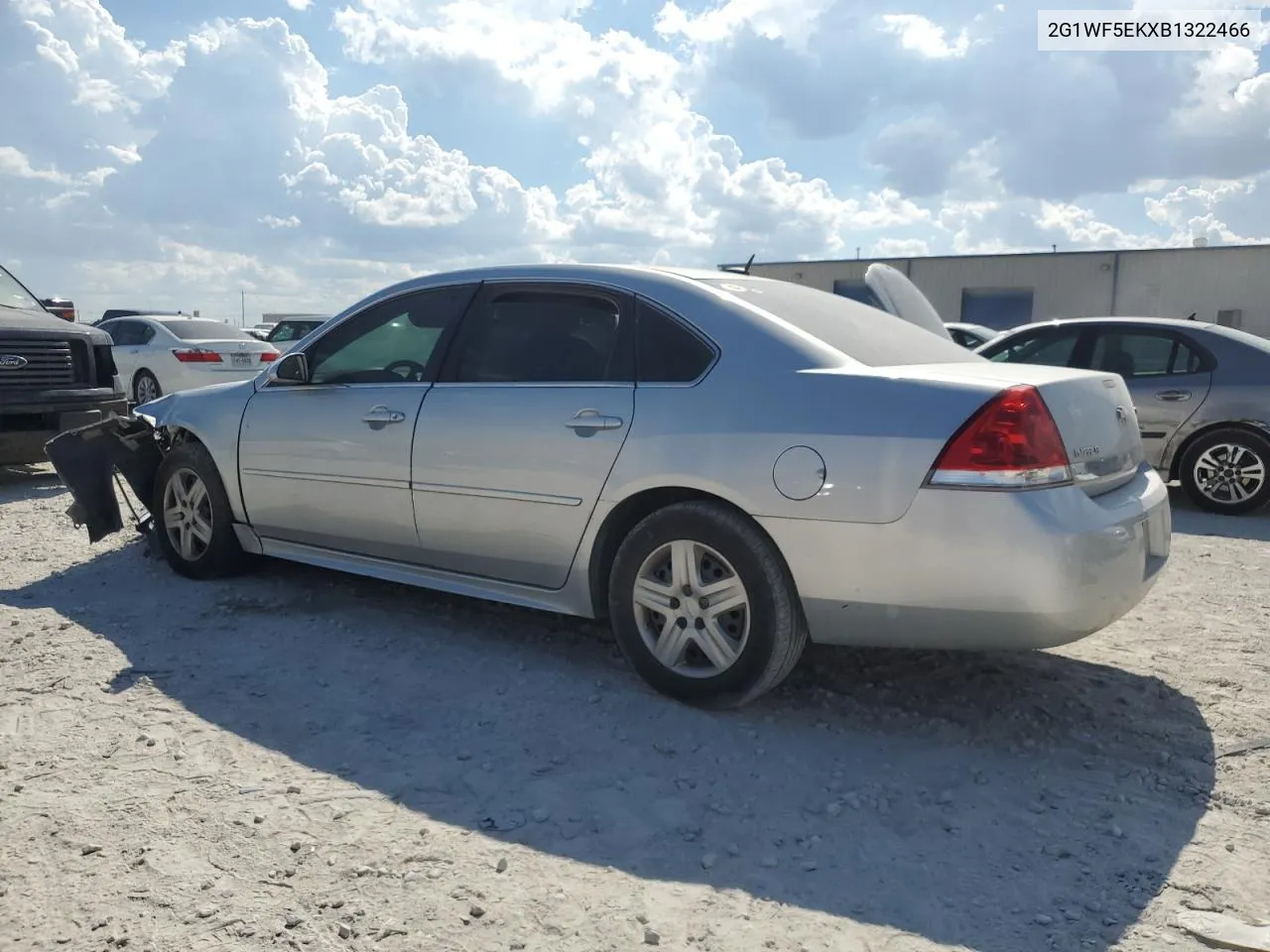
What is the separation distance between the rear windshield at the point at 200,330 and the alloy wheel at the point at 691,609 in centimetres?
1265

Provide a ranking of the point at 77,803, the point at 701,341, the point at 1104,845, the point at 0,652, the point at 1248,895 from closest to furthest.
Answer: the point at 1248,895 < the point at 1104,845 < the point at 77,803 < the point at 701,341 < the point at 0,652

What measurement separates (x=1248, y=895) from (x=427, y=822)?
2.10 m

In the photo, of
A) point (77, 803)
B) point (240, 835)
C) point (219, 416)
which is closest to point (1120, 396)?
point (240, 835)

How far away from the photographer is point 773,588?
3.37 metres

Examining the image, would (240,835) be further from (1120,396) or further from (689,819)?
(1120,396)

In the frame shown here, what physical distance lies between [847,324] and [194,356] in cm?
1239

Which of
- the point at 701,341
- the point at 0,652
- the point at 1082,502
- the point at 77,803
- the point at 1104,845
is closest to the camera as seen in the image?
the point at 1104,845

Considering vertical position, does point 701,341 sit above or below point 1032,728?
above

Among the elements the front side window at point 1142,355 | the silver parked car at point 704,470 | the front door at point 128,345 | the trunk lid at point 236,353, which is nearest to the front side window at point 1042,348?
the front side window at point 1142,355

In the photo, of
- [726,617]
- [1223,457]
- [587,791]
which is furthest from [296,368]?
[1223,457]

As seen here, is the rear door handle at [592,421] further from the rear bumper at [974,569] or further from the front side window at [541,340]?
the rear bumper at [974,569]

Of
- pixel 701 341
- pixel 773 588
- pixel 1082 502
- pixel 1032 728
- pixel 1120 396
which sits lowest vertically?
pixel 1032 728

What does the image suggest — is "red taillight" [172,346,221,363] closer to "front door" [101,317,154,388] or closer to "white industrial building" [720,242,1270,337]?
"front door" [101,317,154,388]

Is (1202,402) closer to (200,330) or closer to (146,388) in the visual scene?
(200,330)
